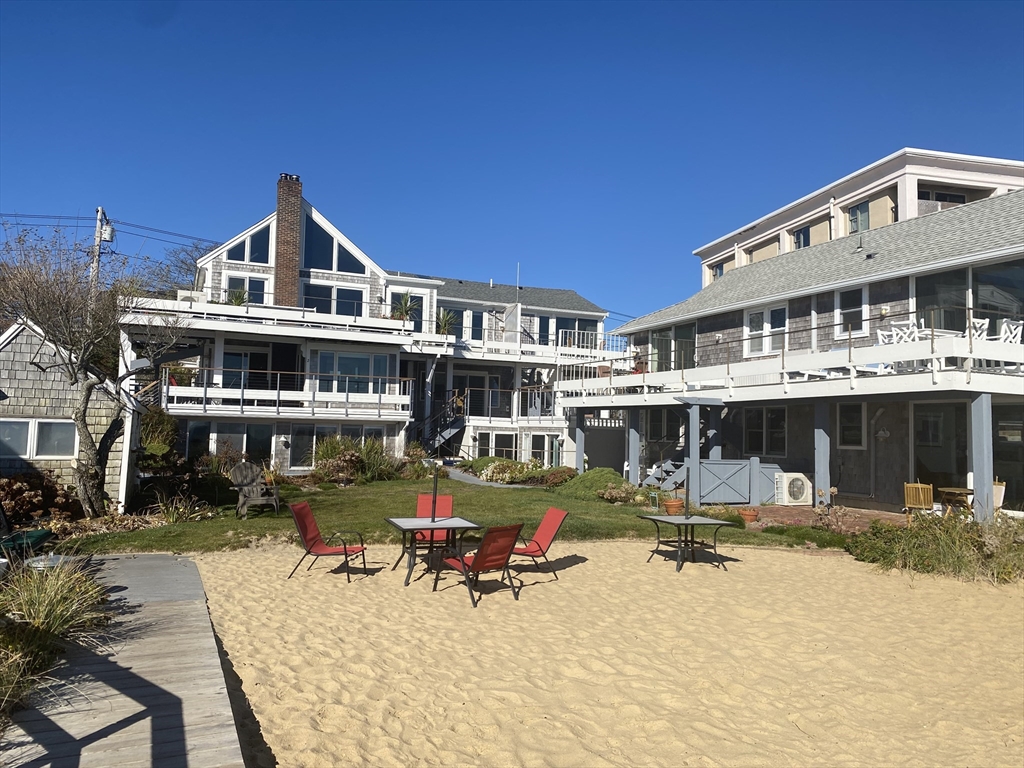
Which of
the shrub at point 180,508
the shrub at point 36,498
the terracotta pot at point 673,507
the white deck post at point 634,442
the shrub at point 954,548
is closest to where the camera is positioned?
the shrub at point 954,548

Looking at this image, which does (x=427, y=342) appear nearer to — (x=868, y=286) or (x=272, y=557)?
(x=868, y=286)

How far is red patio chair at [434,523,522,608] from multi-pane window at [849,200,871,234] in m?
31.4

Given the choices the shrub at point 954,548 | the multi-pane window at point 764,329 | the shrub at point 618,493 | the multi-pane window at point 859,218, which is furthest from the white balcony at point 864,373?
the multi-pane window at point 859,218

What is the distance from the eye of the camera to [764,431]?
75.3 ft

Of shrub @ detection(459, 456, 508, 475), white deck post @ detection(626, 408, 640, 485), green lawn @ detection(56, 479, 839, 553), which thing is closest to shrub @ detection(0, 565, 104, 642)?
green lawn @ detection(56, 479, 839, 553)

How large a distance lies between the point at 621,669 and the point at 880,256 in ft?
60.0

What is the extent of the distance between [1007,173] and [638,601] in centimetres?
3190

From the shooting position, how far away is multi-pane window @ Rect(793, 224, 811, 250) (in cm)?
3953

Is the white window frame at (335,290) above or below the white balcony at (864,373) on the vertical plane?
above

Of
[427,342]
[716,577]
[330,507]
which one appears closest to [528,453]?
[427,342]

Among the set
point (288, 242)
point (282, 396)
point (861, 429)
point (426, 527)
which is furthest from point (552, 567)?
point (288, 242)

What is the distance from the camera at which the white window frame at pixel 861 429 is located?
19.8 meters

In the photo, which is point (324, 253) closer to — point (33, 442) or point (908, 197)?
point (33, 442)

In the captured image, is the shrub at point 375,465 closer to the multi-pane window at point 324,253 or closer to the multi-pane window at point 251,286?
the multi-pane window at point 251,286
